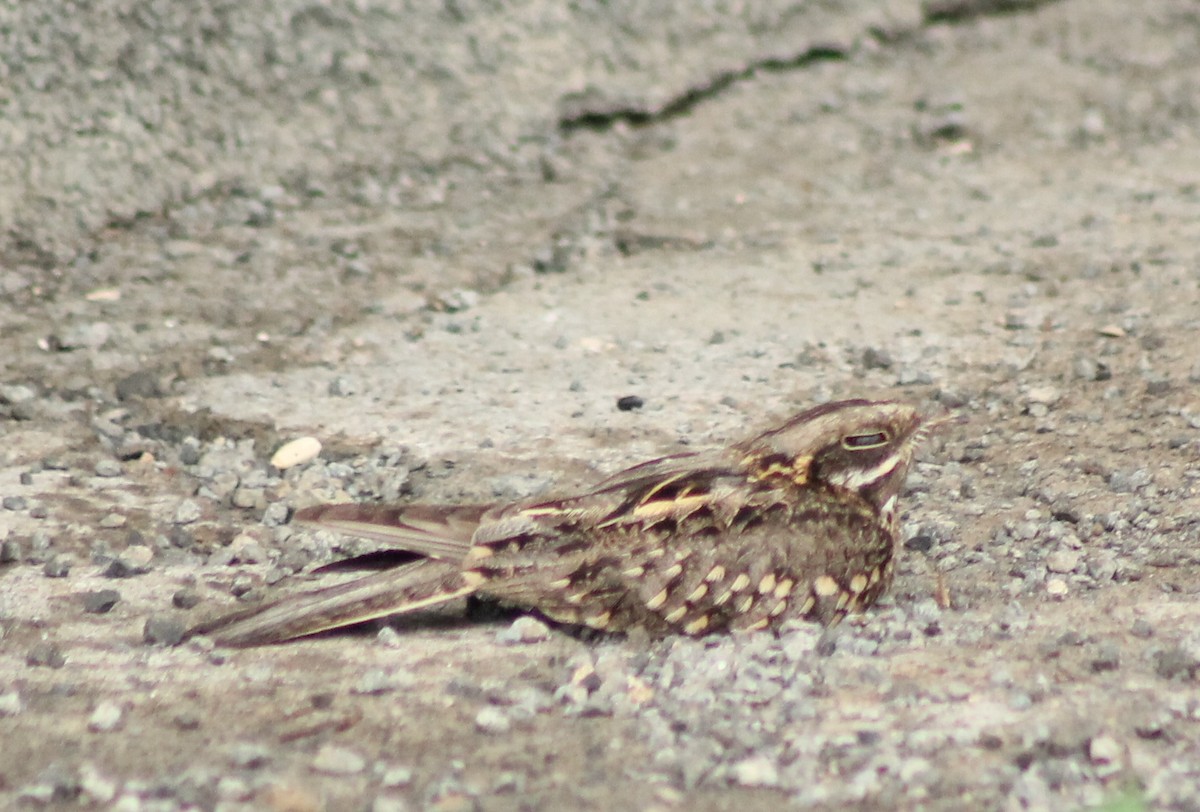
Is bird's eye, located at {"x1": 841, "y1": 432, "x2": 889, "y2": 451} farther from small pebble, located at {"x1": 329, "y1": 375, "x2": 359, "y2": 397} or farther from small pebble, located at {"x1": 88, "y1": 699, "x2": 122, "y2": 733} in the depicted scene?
small pebble, located at {"x1": 329, "y1": 375, "x2": 359, "y2": 397}

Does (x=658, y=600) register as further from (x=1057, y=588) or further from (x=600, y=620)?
(x=1057, y=588)

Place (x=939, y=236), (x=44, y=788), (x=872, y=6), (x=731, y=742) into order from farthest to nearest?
(x=872, y=6) → (x=939, y=236) → (x=731, y=742) → (x=44, y=788)

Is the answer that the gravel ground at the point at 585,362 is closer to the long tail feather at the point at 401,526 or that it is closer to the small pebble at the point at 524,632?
the small pebble at the point at 524,632

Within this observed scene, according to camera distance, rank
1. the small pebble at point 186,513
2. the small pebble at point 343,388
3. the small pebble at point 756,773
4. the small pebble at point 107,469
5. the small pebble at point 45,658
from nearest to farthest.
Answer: the small pebble at point 756,773 < the small pebble at point 45,658 < the small pebble at point 186,513 < the small pebble at point 107,469 < the small pebble at point 343,388

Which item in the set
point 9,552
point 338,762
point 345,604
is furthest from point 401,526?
point 9,552

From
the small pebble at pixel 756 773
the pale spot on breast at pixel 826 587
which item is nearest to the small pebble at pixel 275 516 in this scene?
the pale spot on breast at pixel 826 587

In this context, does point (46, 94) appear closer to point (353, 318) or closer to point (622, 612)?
point (353, 318)

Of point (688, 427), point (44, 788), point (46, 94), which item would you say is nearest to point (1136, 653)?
point (688, 427)
